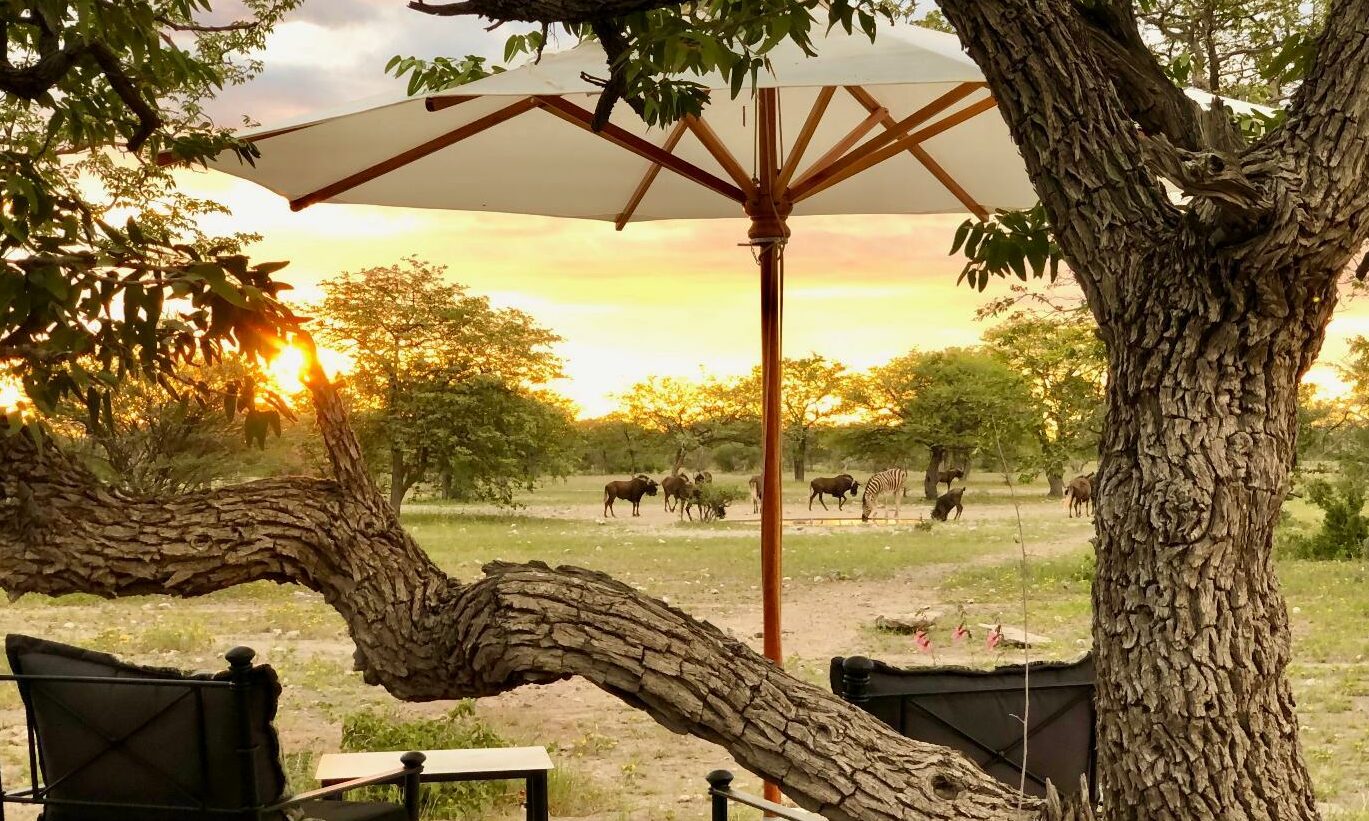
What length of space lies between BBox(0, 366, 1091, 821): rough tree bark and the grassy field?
6.72ft

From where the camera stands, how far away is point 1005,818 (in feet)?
5.78

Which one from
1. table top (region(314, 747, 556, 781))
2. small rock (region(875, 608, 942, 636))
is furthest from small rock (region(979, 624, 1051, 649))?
table top (region(314, 747, 556, 781))

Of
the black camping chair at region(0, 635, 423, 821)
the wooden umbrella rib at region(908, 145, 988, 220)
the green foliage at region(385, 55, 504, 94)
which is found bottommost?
the black camping chair at region(0, 635, 423, 821)

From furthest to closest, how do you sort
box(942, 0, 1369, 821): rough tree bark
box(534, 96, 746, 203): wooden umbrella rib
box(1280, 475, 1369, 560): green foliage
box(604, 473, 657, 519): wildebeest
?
1. box(604, 473, 657, 519): wildebeest
2. box(1280, 475, 1369, 560): green foliage
3. box(534, 96, 746, 203): wooden umbrella rib
4. box(942, 0, 1369, 821): rough tree bark

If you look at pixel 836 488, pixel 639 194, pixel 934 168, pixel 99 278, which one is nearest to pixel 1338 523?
pixel 836 488

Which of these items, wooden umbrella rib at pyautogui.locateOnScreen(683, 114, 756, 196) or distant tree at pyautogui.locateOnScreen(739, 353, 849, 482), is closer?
wooden umbrella rib at pyautogui.locateOnScreen(683, 114, 756, 196)

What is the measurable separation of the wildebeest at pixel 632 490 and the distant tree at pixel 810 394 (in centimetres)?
229

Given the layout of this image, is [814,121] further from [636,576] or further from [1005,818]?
[636,576]

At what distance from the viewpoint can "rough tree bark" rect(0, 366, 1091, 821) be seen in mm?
1801

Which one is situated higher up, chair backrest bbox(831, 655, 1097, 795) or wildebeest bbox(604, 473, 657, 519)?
wildebeest bbox(604, 473, 657, 519)

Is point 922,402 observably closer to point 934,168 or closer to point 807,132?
point 934,168

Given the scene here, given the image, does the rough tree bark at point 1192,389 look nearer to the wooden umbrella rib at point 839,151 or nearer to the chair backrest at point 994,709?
the chair backrest at point 994,709

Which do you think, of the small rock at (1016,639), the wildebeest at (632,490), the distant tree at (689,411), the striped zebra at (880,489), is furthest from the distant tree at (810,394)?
the small rock at (1016,639)

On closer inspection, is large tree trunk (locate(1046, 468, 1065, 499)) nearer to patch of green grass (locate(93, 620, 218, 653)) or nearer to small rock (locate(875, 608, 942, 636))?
small rock (locate(875, 608, 942, 636))
